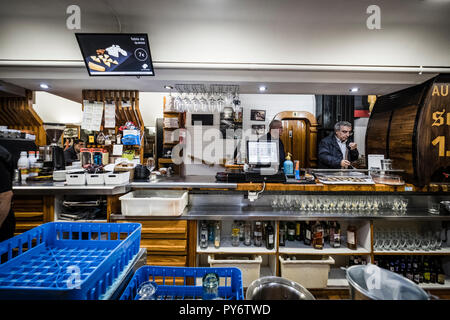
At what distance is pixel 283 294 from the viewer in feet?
3.00

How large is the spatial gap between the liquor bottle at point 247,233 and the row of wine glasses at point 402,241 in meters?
1.41

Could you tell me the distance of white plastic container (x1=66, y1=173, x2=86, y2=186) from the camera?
245 centimetres

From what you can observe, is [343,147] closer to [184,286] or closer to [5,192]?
[184,286]

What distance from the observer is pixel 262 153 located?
2770 millimetres

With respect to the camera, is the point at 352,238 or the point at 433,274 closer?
the point at 352,238

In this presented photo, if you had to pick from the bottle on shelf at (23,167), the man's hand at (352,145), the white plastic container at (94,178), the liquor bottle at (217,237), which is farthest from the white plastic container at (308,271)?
the bottle on shelf at (23,167)

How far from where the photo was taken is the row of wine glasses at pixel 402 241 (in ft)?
7.95

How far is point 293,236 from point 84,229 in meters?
2.18

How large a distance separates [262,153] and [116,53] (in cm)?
226

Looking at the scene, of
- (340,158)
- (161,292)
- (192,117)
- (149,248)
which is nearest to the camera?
(161,292)

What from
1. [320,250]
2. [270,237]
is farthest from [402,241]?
[270,237]

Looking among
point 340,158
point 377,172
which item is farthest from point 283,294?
point 340,158

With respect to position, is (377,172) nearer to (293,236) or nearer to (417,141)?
(417,141)

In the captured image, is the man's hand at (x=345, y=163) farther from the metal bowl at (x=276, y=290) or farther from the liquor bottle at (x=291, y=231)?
the metal bowl at (x=276, y=290)
